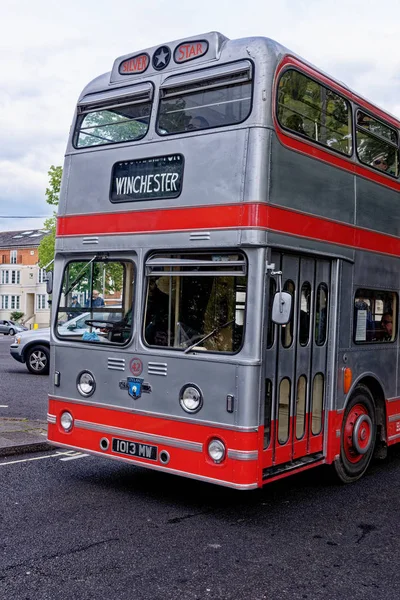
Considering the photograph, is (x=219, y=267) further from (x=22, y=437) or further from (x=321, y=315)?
(x=22, y=437)

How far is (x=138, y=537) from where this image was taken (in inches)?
213

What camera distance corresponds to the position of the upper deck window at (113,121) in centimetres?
657

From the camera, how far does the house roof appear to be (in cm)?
8686

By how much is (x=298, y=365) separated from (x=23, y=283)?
3179 inches

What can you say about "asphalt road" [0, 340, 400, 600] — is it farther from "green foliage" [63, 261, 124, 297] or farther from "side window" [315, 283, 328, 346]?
"green foliage" [63, 261, 124, 297]

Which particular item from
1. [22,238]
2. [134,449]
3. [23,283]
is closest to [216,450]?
[134,449]

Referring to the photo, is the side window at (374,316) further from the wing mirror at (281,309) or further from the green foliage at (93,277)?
the green foliage at (93,277)

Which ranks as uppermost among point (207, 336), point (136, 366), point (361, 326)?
point (361, 326)

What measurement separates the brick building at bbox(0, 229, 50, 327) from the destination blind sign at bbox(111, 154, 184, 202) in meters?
74.8

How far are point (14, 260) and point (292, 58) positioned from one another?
84.4 m

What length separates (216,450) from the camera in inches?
228

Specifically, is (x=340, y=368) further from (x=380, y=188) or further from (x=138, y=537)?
(x=138, y=537)

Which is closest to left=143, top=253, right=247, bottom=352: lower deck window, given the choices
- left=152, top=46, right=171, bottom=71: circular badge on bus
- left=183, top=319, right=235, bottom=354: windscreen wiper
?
left=183, top=319, right=235, bottom=354: windscreen wiper

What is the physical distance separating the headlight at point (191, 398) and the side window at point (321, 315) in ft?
4.76
